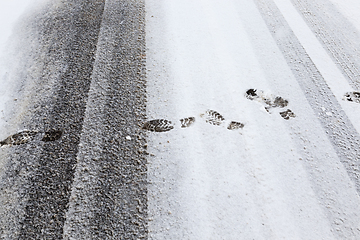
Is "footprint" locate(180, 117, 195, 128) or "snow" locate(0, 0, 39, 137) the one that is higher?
"snow" locate(0, 0, 39, 137)

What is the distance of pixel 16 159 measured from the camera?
64.2 inches

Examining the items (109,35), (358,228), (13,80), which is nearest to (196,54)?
(109,35)

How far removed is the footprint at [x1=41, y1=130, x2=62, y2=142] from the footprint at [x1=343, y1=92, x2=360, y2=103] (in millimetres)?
2052

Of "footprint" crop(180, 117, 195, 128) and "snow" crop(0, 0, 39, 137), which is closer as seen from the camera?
"footprint" crop(180, 117, 195, 128)

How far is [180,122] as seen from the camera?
1854 mm

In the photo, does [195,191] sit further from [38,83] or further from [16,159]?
[38,83]

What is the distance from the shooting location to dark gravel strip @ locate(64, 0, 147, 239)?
1385 millimetres

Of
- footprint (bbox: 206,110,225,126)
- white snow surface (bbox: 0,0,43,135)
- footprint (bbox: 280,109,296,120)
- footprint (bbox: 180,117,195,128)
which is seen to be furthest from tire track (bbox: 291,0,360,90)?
white snow surface (bbox: 0,0,43,135)

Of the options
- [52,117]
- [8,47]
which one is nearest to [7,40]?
[8,47]

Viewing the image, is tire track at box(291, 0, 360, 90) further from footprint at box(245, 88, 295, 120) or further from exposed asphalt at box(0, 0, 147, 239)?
exposed asphalt at box(0, 0, 147, 239)

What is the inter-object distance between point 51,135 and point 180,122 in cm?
83

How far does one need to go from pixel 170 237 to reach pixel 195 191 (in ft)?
0.93

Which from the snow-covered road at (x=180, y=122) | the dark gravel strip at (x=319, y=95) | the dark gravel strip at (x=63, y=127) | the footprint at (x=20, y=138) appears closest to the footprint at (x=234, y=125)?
the snow-covered road at (x=180, y=122)

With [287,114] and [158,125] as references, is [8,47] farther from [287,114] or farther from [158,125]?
[287,114]
